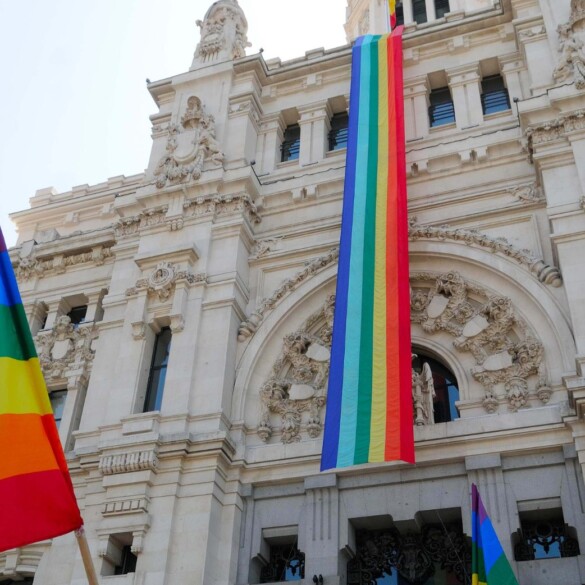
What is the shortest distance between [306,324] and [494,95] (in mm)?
9934

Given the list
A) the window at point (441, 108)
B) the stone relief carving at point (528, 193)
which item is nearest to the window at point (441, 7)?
the window at point (441, 108)

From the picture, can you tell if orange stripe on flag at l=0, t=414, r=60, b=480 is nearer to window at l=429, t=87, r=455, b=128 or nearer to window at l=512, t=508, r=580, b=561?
window at l=512, t=508, r=580, b=561

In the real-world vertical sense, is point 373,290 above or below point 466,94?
below

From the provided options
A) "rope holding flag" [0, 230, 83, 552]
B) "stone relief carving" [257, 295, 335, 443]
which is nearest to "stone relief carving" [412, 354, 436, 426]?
"stone relief carving" [257, 295, 335, 443]

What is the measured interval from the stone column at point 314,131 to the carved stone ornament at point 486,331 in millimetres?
6341

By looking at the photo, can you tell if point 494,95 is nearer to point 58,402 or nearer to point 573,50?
point 573,50

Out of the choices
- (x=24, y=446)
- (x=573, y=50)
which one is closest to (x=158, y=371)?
(x=24, y=446)

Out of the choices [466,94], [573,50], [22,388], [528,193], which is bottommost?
[22,388]

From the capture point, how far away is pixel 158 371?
922 inches

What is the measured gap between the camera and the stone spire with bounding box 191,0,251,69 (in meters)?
31.2

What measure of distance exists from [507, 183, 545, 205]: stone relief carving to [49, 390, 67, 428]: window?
14186 mm

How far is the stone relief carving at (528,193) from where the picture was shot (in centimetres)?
2266

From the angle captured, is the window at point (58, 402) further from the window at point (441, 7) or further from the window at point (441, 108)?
the window at point (441, 7)

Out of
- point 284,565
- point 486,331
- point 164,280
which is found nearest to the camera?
point 284,565
